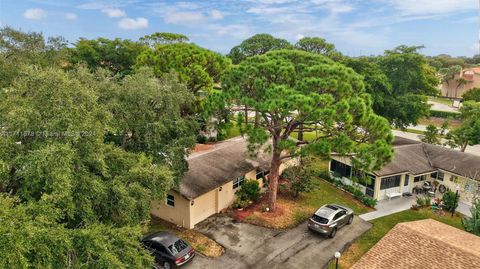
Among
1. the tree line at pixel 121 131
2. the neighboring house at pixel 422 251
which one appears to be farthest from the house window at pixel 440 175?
the neighboring house at pixel 422 251

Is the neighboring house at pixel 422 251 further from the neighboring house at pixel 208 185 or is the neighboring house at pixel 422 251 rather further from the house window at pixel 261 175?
the house window at pixel 261 175

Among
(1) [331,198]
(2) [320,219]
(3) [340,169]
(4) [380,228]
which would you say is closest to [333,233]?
(2) [320,219]

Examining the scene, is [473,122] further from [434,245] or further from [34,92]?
[34,92]

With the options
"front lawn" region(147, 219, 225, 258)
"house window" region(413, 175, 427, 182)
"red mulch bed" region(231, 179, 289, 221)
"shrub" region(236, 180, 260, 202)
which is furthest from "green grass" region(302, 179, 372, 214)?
"front lawn" region(147, 219, 225, 258)

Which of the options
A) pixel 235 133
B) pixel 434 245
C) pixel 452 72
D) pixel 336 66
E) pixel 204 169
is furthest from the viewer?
pixel 452 72

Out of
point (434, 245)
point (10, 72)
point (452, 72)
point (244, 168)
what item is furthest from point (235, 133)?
point (452, 72)

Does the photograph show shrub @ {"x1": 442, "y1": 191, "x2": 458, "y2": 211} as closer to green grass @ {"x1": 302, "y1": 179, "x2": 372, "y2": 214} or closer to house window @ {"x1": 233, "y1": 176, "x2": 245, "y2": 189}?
green grass @ {"x1": 302, "y1": 179, "x2": 372, "y2": 214}
